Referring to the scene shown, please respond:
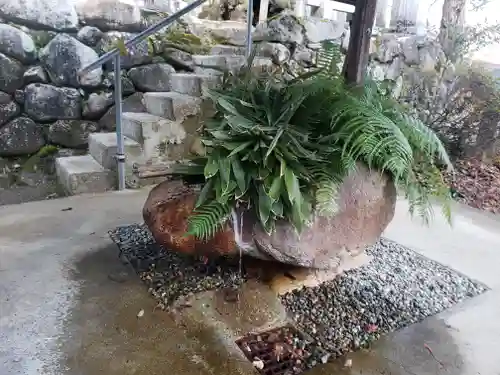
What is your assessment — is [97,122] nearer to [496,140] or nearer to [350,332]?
[350,332]

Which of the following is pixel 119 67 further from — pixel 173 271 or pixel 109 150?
pixel 173 271

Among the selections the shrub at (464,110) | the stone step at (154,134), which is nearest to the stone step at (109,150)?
the stone step at (154,134)

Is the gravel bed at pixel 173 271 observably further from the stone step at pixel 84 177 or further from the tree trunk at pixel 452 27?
the tree trunk at pixel 452 27

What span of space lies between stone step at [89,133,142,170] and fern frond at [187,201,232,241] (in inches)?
58.4

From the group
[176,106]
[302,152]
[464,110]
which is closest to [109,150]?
[176,106]

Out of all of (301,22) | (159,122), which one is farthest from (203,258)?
(301,22)

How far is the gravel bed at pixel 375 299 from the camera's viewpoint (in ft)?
5.24

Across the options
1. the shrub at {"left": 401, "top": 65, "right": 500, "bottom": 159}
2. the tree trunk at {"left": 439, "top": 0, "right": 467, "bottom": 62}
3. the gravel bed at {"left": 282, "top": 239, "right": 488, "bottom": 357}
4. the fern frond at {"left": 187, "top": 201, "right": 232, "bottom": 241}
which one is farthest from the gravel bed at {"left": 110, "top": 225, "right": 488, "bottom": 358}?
the tree trunk at {"left": 439, "top": 0, "right": 467, "bottom": 62}

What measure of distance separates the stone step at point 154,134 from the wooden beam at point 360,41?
4.65 ft

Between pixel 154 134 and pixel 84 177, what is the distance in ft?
1.79

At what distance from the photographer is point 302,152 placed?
1.59 m

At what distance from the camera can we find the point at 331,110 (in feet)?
5.57

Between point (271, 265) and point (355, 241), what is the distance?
1.32 ft

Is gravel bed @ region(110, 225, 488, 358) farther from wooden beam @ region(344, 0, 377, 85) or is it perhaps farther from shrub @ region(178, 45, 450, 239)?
wooden beam @ region(344, 0, 377, 85)
